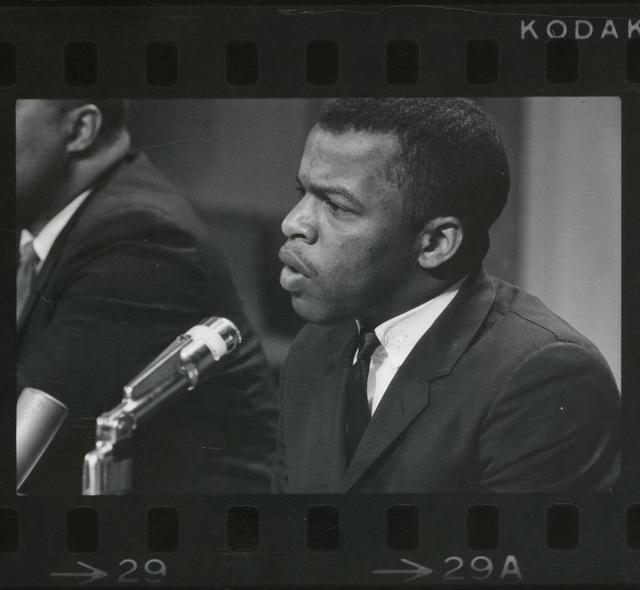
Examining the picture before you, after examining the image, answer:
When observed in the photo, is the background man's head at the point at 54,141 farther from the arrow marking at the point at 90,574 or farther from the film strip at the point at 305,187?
the arrow marking at the point at 90,574

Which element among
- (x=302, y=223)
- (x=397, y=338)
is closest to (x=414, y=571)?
(x=397, y=338)

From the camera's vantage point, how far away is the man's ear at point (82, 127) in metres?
1.90

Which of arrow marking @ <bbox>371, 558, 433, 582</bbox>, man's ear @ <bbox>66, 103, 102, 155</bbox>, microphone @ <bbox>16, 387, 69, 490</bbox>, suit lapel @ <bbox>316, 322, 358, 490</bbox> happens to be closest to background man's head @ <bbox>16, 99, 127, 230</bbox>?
man's ear @ <bbox>66, 103, 102, 155</bbox>

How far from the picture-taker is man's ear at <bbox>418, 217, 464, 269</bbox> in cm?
187

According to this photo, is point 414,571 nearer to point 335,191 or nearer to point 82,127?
point 335,191

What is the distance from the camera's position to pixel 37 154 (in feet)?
6.26

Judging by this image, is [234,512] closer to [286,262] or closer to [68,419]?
[68,419]

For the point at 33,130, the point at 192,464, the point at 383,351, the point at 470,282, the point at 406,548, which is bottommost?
the point at 406,548

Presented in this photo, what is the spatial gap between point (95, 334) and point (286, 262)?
0.36 meters

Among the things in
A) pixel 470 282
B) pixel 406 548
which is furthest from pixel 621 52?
pixel 406 548

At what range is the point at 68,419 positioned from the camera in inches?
74.9

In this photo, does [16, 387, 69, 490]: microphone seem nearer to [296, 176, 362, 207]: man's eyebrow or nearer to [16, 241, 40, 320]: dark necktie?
[16, 241, 40, 320]: dark necktie

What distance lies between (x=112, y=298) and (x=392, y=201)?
1.69 ft

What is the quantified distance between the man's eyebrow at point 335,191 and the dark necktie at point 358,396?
0.78ft
